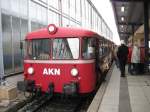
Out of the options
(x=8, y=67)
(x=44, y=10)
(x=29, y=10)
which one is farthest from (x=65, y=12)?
(x=8, y=67)

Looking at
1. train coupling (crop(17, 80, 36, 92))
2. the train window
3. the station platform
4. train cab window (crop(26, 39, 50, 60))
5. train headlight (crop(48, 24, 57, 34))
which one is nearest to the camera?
the station platform

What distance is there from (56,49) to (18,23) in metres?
6.69

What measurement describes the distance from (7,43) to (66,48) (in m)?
5.39

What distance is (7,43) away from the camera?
15.4m

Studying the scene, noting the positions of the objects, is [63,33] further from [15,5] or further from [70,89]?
[15,5]

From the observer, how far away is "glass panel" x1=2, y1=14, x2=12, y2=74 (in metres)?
14.9

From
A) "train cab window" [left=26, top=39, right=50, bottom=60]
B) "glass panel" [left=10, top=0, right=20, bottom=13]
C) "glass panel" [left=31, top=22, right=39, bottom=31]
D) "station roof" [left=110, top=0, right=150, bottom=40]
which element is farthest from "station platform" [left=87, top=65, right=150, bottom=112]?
"station roof" [left=110, top=0, right=150, bottom=40]

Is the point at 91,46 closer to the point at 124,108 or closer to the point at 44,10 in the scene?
the point at 124,108

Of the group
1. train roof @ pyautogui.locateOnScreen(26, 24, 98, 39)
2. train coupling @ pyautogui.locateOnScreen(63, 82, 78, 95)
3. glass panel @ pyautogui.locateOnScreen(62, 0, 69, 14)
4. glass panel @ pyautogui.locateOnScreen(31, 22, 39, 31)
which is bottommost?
train coupling @ pyautogui.locateOnScreen(63, 82, 78, 95)

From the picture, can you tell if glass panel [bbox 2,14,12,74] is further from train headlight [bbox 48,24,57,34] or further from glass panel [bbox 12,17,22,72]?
train headlight [bbox 48,24,57,34]

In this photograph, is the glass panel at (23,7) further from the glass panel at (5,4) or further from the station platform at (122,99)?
the station platform at (122,99)

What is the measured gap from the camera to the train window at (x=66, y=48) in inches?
416

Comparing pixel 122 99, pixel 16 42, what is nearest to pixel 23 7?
pixel 16 42

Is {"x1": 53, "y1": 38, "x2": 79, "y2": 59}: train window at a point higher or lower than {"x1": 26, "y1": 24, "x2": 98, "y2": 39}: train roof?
lower
